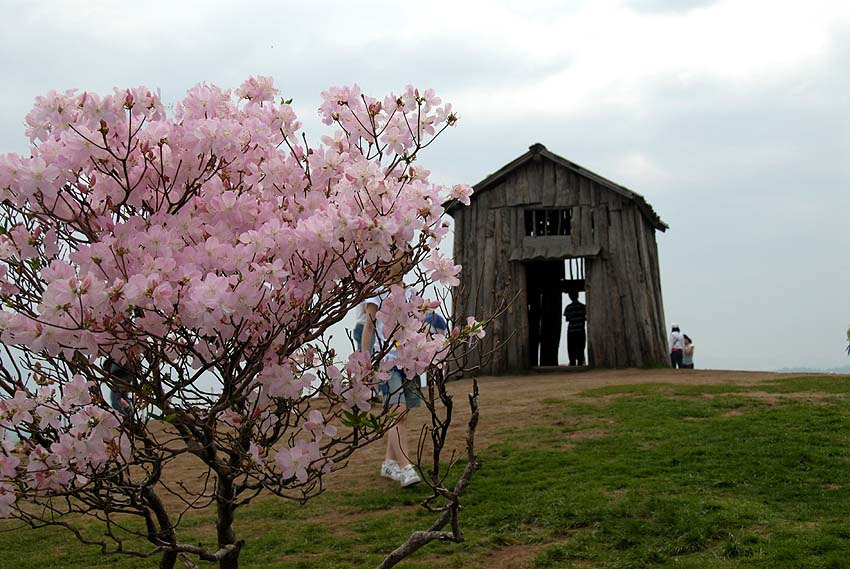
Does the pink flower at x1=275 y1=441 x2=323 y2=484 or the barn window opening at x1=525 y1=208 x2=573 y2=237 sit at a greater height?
the barn window opening at x1=525 y1=208 x2=573 y2=237

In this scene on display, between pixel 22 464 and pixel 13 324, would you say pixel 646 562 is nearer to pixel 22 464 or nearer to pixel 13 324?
pixel 22 464

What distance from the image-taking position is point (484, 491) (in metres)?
9.17

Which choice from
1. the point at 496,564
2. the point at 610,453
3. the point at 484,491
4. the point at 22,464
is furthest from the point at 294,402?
the point at 610,453

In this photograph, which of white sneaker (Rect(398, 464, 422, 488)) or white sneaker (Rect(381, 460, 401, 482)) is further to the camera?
white sneaker (Rect(381, 460, 401, 482))

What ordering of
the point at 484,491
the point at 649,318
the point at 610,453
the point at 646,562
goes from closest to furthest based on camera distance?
the point at 646,562 → the point at 484,491 → the point at 610,453 → the point at 649,318

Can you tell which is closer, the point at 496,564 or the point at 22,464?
the point at 22,464

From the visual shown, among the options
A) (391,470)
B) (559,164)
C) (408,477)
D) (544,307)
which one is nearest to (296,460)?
(408,477)

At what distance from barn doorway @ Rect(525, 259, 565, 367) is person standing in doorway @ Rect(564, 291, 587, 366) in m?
2.62

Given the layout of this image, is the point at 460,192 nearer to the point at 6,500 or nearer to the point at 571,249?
the point at 6,500

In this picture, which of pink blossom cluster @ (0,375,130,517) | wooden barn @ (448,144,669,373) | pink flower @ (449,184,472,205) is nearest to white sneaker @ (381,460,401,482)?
pink blossom cluster @ (0,375,130,517)

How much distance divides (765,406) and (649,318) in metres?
9.08

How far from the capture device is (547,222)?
74.5 ft

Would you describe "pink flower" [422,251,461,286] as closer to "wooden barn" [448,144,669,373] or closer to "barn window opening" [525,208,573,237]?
"wooden barn" [448,144,669,373]

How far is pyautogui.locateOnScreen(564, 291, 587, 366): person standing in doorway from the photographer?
73.5ft
